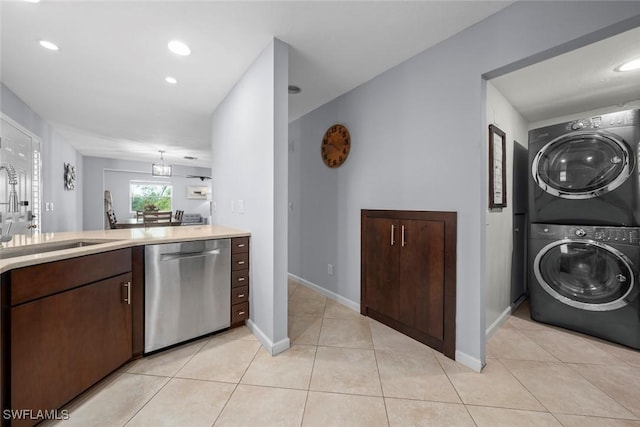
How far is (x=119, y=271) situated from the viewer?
1647mm

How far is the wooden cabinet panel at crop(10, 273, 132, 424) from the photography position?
1145mm

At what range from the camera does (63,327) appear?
1.32 metres

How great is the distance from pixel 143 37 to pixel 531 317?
4.16 meters

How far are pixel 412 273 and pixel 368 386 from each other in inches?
36.3

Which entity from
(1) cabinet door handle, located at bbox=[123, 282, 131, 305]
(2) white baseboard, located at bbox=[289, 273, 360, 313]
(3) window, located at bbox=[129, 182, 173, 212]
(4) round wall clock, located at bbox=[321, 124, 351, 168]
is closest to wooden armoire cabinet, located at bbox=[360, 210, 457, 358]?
(2) white baseboard, located at bbox=[289, 273, 360, 313]

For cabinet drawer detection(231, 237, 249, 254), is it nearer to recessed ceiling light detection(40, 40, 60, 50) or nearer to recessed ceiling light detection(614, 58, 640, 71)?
recessed ceiling light detection(40, 40, 60, 50)

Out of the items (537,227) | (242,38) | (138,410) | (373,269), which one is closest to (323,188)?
(373,269)

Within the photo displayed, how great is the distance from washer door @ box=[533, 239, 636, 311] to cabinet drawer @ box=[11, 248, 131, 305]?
11.5ft

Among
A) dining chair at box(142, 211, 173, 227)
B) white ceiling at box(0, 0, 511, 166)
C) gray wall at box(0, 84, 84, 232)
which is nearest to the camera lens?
white ceiling at box(0, 0, 511, 166)

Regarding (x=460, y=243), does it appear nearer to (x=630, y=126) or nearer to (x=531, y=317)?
(x=531, y=317)

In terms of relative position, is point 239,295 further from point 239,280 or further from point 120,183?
point 120,183

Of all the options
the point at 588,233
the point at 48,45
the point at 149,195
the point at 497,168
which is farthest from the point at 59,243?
the point at 149,195

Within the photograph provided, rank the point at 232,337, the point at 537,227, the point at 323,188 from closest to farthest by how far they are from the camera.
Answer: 1. the point at 232,337
2. the point at 537,227
3. the point at 323,188

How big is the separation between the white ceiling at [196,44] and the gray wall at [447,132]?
0.57ft
